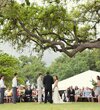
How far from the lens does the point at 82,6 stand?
36844mm

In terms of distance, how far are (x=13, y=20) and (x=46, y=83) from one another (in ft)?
28.1

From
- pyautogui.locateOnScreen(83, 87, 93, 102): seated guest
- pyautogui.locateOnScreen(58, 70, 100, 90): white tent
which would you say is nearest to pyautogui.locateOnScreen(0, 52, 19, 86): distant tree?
pyautogui.locateOnScreen(58, 70, 100, 90): white tent

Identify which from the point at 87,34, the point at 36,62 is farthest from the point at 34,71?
the point at 87,34

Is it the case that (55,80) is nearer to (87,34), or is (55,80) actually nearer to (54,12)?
(54,12)

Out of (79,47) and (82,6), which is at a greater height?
(82,6)

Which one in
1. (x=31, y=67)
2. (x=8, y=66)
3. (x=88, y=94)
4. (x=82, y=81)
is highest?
(x=31, y=67)

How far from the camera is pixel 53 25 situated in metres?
36.8

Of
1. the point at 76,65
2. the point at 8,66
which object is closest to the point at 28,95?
the point at 8,66

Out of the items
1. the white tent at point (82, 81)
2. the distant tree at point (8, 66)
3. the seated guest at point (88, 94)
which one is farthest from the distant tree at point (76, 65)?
the seated guest at point (88, 94)

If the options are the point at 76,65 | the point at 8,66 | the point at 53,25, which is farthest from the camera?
the point at 76,65

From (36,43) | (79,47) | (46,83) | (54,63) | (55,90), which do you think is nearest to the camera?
(46,83)

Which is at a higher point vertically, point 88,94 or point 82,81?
point 82,81

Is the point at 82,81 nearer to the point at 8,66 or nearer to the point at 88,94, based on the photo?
the point at 88,94

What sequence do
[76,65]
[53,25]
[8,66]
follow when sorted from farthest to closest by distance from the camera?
[76,65], [8,66], [53,25]
